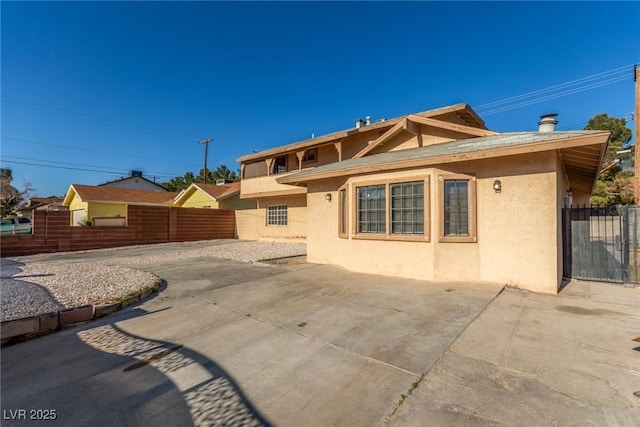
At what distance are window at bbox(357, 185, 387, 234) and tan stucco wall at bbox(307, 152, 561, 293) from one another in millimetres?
340

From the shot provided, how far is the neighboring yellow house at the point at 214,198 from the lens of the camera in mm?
21656

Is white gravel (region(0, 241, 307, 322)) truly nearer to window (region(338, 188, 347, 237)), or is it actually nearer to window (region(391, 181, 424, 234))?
window (region(338, 188, 347, 237))

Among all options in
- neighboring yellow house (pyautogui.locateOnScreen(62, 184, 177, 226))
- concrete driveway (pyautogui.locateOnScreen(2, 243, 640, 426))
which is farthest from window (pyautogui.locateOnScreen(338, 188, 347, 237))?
neighboring yellow house (pyautogui.locateOnScreen(62, 184, 177, 226))

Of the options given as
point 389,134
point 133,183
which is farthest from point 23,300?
point 133,183

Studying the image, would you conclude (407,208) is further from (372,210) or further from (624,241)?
(624,241)

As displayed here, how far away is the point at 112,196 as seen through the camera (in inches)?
915

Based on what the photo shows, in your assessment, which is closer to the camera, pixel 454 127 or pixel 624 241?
pixel 624 241

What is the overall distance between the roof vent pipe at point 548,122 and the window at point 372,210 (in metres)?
5.61

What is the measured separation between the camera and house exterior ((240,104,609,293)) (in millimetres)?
6039

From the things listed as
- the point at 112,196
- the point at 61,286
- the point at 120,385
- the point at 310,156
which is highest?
the point at 310,156

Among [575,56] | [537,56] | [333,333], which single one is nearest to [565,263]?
[333,333]

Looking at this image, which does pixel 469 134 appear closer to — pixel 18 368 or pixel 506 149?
pixel 506 149

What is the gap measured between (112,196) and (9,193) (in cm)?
2919

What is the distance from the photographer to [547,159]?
600 cm
